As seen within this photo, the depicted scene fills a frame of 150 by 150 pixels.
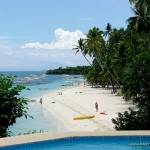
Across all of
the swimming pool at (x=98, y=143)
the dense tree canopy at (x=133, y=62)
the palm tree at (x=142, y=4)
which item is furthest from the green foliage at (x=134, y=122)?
the palm tree at (x=142, y=4)

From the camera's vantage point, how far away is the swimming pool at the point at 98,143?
11.9 metres

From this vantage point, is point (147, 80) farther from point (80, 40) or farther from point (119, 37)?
point (80, 40)

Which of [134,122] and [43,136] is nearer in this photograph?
[43,136]

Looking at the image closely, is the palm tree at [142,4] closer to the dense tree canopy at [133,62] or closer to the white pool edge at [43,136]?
the dense tree canopy at [133,62]

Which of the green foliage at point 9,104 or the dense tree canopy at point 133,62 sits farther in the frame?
the dense tree canopy at point 133,62

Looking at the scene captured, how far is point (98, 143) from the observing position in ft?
40.3

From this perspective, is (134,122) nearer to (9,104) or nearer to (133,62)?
(133,62)

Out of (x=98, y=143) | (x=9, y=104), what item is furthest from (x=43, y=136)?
(x=98, y=143)

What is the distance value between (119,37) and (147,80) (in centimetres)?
4869

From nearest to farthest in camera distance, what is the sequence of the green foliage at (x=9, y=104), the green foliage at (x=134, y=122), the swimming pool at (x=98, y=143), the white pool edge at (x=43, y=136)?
the white pool edge at (x=43, y=136) < the swimming pool at (x=98, y=143) < the green foliage at (x=9, y=104) < the green foliage at (x=134, y=122)

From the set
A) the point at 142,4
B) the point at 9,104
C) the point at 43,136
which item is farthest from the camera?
the point at 142,4

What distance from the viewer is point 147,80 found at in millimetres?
18094

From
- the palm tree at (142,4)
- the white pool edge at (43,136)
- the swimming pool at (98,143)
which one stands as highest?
the palm tree at (142,4)

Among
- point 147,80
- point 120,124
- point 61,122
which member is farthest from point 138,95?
point 61,122
